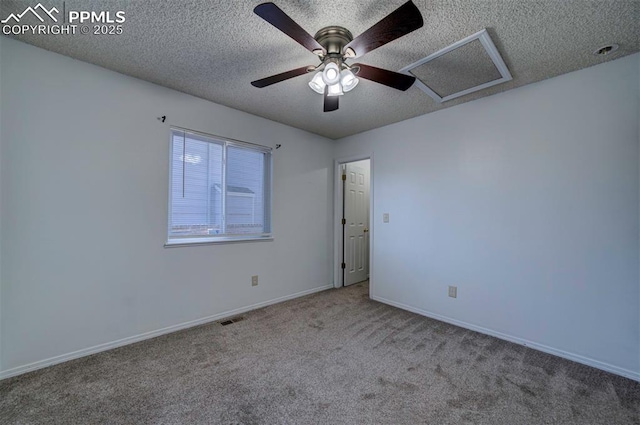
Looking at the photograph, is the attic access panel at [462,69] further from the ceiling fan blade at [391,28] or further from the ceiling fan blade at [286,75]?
the ceiling fan blade at [286,75]

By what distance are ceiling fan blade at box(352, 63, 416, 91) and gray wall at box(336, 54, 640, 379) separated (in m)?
1.44

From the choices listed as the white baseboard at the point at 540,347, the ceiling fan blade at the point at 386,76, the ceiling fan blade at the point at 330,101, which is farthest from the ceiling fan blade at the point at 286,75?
the white baseboard at the point at 540,347

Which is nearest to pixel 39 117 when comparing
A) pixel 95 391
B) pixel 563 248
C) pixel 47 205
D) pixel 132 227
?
pixel 47 205

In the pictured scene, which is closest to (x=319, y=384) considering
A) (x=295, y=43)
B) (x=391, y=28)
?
(x=391, y=28)

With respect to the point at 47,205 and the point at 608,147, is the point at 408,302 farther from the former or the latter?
the point at 47,205

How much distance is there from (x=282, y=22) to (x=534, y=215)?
8.54ft

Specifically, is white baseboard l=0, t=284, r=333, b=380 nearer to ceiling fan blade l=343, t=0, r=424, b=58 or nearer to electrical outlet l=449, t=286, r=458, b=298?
electrical outlet l=449, t=286, r=458, b=298

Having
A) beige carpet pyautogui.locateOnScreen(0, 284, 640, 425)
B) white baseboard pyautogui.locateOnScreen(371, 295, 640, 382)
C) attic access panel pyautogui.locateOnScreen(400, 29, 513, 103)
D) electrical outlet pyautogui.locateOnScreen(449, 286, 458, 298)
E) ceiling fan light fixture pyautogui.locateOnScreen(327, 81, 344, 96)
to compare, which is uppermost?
attic access panel pyautogui.locateOnScreen(400, 29, 513, 103)

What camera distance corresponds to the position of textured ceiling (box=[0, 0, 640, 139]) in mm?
1586

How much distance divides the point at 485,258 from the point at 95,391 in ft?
11.2

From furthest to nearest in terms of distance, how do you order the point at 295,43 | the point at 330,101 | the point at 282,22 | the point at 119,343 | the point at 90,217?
the point at 119,343 → the point at 90,217 → the point at 330,101 → the point at 295,43 → the point at 282,22

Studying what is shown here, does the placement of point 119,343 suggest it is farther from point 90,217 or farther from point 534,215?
point 534,215

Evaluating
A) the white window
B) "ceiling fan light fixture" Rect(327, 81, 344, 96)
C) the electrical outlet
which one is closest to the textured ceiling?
"ceiling fan light fixture" Rect(327, 81, 344, 96)

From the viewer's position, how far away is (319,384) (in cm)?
186
